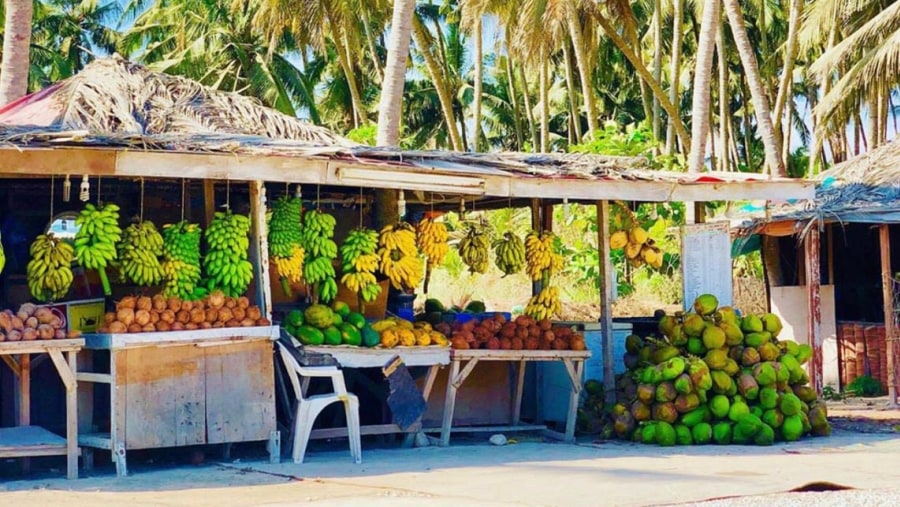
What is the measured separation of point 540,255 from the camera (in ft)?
40.1

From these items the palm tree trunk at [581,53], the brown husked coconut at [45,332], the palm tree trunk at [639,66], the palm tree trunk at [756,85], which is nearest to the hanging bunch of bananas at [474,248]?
the brown husked coconut at [45,332]

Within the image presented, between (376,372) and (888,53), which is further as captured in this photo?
(888,53)

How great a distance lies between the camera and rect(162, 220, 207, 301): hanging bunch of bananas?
9.88 metres

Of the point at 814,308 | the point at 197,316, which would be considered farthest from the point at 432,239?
the point at 814,308

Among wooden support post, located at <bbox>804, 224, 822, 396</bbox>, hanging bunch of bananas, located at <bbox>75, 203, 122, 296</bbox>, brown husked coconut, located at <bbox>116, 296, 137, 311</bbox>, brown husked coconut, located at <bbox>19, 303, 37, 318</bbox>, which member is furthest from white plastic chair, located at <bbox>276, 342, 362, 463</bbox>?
wooden support post, located at <bbox>804, 224, 822, 396</bbox>

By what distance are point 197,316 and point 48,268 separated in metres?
1.21

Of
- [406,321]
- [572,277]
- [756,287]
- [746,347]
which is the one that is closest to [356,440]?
[406,321]

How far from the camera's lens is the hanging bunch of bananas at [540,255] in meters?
12.2

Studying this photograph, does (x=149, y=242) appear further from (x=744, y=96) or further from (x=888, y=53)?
(x=744, y=96)

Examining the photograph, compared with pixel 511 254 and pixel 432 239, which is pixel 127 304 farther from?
pixel 511 254

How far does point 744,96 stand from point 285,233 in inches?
1375

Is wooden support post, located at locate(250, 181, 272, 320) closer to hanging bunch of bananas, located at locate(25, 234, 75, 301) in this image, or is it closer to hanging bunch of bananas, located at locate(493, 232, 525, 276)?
hanging bunch of bananas, located at locate(25, 234, 75, 301)

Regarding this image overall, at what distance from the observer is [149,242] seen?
9.80m

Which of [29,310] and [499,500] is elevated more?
[29,310]
